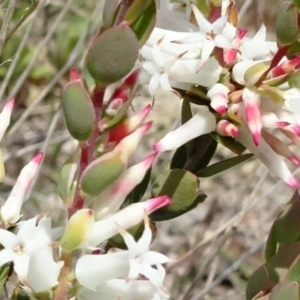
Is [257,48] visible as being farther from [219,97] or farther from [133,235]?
[133,235]

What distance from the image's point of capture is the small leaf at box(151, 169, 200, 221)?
56 cm

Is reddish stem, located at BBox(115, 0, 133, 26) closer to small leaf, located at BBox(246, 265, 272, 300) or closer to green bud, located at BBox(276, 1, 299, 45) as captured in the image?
green bud, located at BBox(276, 1, 299, 45)

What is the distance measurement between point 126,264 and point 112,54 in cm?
16

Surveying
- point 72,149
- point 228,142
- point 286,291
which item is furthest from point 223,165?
point 72,149

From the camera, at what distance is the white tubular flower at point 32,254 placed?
0.48 metres

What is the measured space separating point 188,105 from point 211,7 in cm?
9

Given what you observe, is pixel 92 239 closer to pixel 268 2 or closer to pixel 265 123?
pixel 265 123

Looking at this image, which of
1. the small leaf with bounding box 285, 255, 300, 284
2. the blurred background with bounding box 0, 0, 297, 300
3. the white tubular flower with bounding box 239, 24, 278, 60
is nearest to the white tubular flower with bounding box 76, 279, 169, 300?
the small leaf with bounding box 285, 255, 300, 284

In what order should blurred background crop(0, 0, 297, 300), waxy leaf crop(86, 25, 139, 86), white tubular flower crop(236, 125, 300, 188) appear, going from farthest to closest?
blurred background crop(0, 0, 297, 300), white tubular flower crop(236, 125, 300, 188), waxy leaf crop(86, 25, 139, 86)

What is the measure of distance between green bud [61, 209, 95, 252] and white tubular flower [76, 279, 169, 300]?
0.15 ft

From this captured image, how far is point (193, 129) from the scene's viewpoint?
55cm

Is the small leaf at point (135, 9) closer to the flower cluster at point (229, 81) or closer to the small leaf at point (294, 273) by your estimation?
the flower cluster at point (229, 81)

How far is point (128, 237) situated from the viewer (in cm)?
48

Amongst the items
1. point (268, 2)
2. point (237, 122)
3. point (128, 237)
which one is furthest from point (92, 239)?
point (268, 2)
